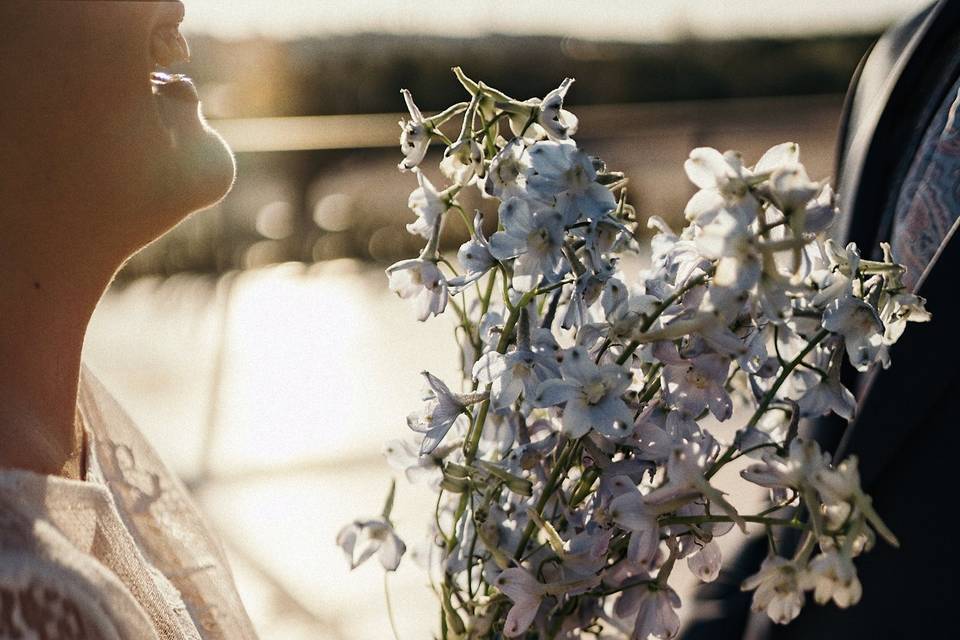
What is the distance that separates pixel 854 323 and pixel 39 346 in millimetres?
632

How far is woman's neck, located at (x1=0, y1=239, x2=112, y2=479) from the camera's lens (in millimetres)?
900

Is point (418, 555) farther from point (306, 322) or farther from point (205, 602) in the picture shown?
→ point (306, 322)

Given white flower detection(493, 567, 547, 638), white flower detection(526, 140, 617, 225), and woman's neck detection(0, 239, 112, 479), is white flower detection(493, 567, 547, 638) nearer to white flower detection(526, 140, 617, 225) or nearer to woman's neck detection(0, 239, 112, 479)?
white flower detection(526, 140, 617, 225)

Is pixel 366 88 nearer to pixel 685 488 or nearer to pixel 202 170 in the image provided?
pixel 202 170

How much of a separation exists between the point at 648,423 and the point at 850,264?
180 mm

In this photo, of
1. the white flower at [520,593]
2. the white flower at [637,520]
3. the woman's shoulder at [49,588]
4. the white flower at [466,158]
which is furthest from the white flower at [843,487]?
the woman's shoulder at [49,588]

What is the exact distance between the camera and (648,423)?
0.81 metres

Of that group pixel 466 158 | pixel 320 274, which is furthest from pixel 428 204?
pixel 320 274

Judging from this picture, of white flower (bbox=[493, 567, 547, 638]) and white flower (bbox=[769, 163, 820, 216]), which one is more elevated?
white flower (bbox=[769, 163, 820, 216])

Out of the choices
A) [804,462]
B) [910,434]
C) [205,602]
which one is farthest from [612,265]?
[205,602]

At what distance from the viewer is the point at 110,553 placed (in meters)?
0.89

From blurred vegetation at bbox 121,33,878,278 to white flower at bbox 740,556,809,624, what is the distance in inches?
214

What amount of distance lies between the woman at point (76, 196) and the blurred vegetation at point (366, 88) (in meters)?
5.06

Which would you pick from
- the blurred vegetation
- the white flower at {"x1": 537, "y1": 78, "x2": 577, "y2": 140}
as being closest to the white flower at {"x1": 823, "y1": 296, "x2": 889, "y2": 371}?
the white flower at {"x1": 537, "y1": 78, "x2": 577, "y2": 140}
